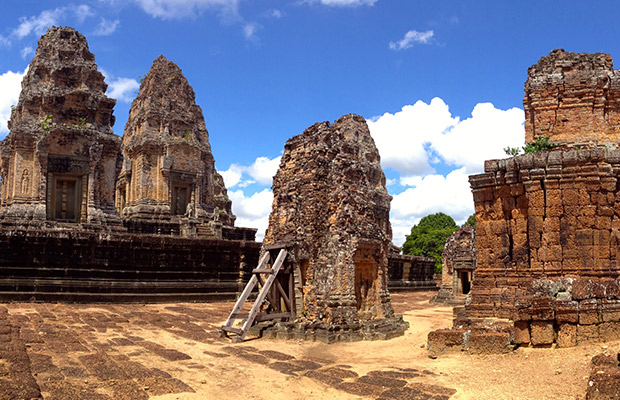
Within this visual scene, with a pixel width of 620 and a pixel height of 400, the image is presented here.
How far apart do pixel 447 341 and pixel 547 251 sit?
2.91m

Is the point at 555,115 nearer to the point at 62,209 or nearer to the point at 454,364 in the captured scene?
the point at 454,364

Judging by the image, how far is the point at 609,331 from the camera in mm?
6516

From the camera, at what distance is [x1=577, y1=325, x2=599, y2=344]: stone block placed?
6.42 meters

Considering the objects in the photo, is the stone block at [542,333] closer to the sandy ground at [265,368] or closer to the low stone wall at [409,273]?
the sandy ground at [265,368]

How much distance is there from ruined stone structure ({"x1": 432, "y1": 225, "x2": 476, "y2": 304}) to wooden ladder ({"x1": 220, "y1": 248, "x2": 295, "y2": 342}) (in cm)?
999

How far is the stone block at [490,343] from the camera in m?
6.60

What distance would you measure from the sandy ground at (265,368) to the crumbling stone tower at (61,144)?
27.7 ft

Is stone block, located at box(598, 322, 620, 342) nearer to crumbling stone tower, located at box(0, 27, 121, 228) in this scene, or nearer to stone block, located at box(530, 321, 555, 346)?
stone block, located at box(530, 321, 555, 346)

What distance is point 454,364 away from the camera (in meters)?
6.40

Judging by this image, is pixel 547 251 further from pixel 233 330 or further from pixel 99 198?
pixel 99 198

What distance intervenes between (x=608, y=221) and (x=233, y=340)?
21.4 ft

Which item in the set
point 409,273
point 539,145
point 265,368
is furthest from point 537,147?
point 409,273

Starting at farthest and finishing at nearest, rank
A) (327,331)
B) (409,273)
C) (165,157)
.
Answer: (409,273) < (165,157) < (327,331)

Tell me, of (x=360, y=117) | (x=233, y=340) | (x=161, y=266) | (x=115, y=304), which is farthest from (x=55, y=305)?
(x=360, y=117)
